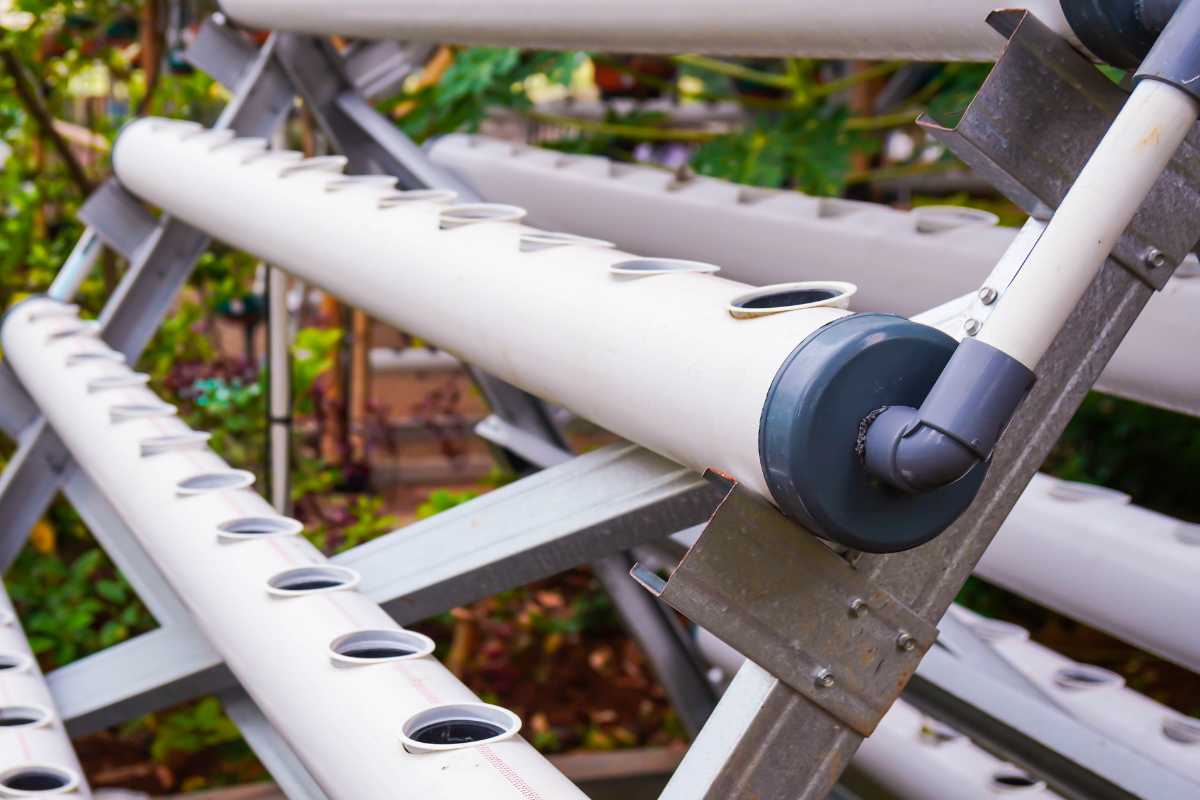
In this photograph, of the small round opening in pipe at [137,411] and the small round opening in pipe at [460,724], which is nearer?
the small round opening in pipe at [460,724]

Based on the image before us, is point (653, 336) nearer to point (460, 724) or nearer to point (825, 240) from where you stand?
point (460, 724)

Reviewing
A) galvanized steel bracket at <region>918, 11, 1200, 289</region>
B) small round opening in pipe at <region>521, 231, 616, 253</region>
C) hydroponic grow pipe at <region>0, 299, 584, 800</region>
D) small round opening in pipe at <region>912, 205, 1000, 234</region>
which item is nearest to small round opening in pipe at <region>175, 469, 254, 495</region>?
hydroponic grow pipe at <region>0, 299, 584, 800</region>

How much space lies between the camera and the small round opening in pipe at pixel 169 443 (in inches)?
54.2

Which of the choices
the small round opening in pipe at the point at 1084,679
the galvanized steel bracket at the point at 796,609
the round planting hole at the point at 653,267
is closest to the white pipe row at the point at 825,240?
the round planting hole at the point at 653,267

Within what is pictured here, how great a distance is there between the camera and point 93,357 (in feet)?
5.84

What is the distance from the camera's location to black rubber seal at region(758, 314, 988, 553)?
597 mm

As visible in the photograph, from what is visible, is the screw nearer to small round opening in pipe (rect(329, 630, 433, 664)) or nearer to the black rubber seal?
the black rubber seal

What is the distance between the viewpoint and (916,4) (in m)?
0.79

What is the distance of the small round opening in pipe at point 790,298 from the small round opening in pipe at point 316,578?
1.49 ft

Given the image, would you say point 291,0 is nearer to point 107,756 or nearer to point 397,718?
point 397,718

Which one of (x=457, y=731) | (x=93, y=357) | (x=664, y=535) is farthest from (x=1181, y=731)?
(x=93, y=357)

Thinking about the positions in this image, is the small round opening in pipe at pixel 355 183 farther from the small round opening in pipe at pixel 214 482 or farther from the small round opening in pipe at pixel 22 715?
the small round opening in pipe at pixel 22 715

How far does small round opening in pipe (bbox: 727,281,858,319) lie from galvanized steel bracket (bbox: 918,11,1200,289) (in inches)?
3.5

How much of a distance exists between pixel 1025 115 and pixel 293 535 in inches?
28.8
